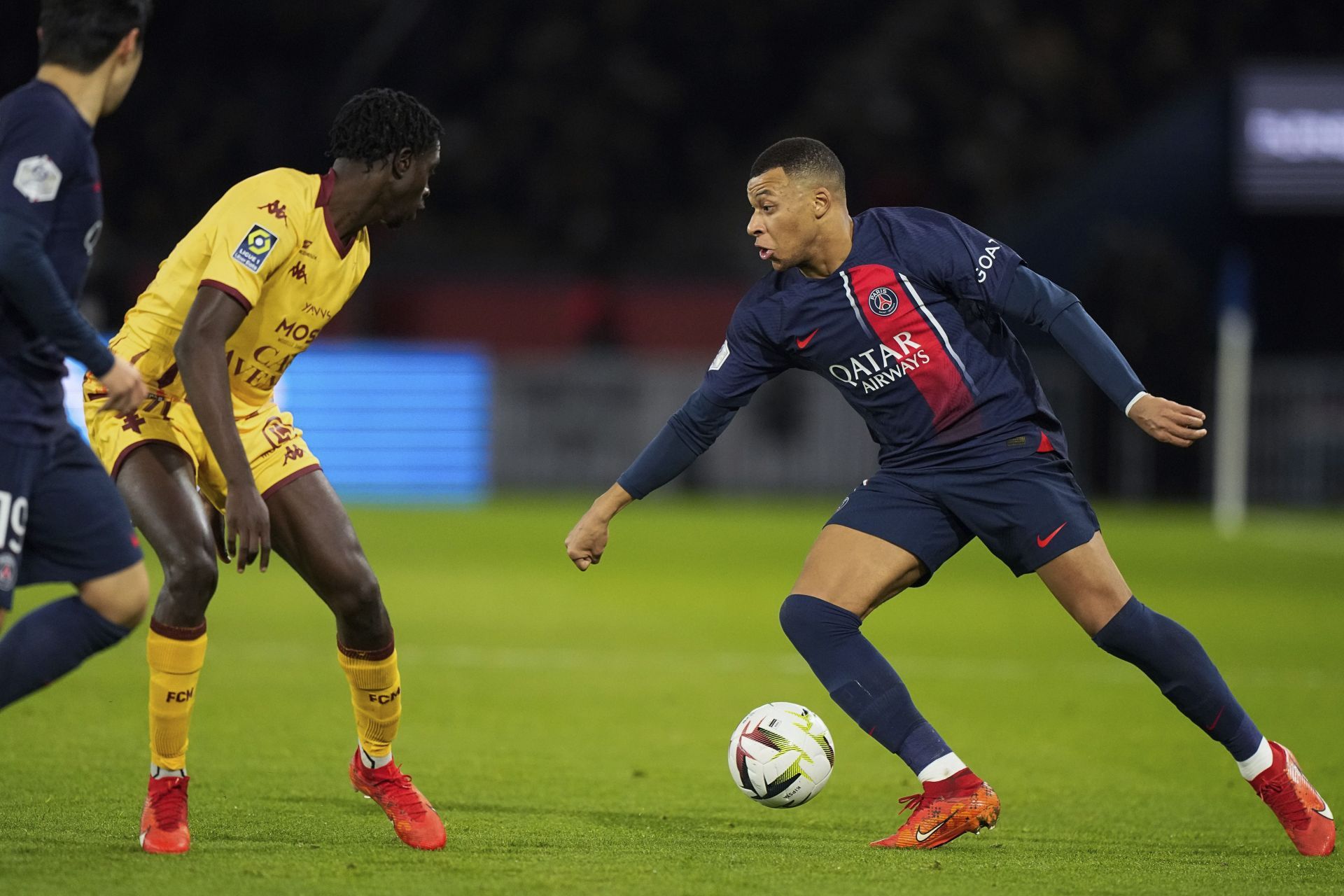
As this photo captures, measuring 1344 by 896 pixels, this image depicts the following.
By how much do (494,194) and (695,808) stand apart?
903 inches

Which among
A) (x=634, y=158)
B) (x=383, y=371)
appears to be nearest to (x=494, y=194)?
(x=634, y=158)

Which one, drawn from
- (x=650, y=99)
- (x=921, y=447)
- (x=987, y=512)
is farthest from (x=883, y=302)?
(x=650, y=99)

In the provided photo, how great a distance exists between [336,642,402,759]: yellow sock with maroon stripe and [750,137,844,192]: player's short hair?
6.43 feet

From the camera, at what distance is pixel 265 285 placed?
5117 mm

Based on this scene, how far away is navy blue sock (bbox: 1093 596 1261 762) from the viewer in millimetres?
5148

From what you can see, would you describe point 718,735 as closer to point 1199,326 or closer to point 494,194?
point 1199,326

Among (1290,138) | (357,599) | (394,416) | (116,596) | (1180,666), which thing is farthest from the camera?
(1290,138)

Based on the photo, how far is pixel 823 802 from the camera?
6.07 meters

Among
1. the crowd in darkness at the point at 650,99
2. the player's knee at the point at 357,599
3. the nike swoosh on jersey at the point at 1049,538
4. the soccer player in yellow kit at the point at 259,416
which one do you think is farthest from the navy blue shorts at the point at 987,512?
the crowd in darkness at the point at 650,99

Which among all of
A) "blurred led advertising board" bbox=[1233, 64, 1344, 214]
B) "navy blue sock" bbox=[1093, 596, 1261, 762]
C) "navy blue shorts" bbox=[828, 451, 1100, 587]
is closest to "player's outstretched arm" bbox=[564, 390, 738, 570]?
"navy blue shorts" bbox=[828, 451, 1100, 587]

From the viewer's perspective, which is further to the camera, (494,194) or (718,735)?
(494,194)

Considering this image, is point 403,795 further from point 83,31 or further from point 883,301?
point 83,31

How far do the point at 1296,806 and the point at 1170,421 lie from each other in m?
1.27

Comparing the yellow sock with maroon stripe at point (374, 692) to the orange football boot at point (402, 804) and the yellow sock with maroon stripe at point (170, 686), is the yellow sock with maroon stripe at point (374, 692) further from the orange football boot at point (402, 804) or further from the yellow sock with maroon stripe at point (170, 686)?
the yellow sock with maroon stripe at point (170, 686)
